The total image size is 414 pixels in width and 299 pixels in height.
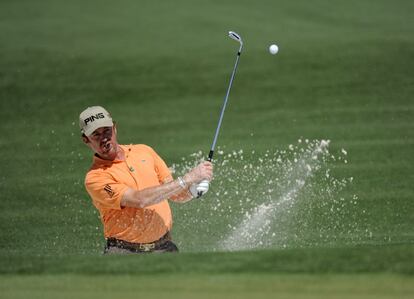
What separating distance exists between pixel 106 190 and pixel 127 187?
16 centimetres

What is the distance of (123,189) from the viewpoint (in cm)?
630

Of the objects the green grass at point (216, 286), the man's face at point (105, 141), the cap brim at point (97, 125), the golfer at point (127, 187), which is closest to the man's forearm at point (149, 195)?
the golfer at point (127, 187)

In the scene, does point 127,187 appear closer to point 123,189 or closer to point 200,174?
point 123,189

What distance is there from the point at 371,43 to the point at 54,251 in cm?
698

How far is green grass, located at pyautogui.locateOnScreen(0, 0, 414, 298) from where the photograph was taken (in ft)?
16.9

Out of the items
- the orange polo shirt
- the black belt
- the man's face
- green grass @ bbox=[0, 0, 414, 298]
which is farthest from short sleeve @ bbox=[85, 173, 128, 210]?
green grass @ bbox=[0, 0, 414, 298]

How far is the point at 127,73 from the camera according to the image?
13164mm

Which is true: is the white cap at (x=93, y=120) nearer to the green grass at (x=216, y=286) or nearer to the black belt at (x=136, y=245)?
the black belt at (x=136, y=245)

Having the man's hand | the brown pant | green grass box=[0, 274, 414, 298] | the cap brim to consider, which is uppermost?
the cap brim

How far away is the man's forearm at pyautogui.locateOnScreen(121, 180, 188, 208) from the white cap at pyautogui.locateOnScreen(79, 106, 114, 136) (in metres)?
0.53

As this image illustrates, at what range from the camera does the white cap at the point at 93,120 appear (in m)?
6.34

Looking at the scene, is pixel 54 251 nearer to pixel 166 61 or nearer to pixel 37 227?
pixel 37 227

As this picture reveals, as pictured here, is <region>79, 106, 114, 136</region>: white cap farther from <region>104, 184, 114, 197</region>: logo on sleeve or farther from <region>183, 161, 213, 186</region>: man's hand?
<region>183, 161, 213, 186</region>: man's hand

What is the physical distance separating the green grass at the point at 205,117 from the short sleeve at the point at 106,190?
18.4 inches
